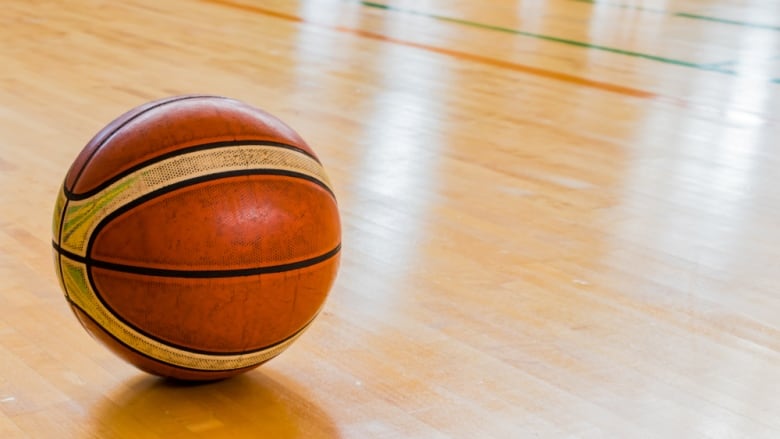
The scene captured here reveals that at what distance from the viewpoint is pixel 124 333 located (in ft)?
6.57

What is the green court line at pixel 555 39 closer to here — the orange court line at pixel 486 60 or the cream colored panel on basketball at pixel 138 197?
the orange court line at pixel 486 60

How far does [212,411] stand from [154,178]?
436 mm

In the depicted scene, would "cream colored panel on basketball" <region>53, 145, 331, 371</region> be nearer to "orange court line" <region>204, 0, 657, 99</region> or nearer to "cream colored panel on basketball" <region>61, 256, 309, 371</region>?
"cream colored panel on basketball" <region>61, 256, 309, 371</region>

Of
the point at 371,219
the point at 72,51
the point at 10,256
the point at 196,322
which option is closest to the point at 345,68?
the point at 72,51

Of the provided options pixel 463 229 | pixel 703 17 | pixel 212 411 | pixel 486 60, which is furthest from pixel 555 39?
pixel 212 411

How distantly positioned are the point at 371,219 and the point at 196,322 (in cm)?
137

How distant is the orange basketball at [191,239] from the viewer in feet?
6.41

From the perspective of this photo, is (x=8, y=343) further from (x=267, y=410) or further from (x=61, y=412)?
(x=267, y=410)

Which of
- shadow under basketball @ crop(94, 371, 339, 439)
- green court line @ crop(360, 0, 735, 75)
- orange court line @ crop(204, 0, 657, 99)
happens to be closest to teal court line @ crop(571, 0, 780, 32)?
green court line @ crop(360, 0, 735, 75)

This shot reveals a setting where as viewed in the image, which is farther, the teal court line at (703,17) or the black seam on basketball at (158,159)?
the teal court line at (703,17)

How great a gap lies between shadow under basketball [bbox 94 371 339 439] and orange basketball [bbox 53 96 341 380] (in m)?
0.08

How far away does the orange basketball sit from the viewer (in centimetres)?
196

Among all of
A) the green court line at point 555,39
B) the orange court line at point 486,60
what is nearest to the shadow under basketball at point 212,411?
the orange court line at point 486,60

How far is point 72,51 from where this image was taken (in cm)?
559
